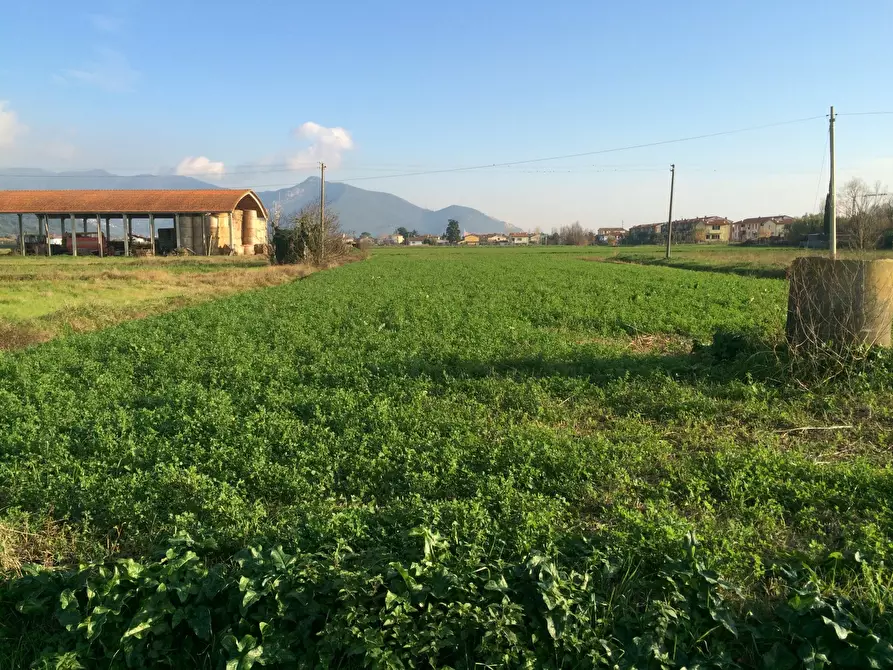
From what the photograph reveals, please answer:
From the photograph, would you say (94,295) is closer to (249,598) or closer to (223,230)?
(249,598)

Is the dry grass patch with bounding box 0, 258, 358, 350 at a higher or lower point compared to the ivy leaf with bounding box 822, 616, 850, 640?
higher

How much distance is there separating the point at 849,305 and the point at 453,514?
21.5 feet

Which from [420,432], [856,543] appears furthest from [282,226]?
[856,543]

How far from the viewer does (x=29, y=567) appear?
13.5ft

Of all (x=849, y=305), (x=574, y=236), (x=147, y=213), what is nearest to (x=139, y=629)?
(x=849, y=305)

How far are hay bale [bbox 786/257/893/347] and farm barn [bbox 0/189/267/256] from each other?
52781 millimetres

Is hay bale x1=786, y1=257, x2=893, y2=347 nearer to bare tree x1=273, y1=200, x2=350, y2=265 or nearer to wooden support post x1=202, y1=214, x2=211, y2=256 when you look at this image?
bare tree x1=273, y1=200, x2=350, y2=265

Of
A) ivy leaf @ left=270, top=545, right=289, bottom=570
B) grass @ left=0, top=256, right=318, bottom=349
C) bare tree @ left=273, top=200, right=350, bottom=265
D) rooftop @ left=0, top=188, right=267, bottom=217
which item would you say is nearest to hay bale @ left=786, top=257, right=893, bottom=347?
ivy leaf @ left=270, top=545, right=289, bottom=570

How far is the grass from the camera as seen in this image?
15427mm

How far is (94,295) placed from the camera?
2266cm

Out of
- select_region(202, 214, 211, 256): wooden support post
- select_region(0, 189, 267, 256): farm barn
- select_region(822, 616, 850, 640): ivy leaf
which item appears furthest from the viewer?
select_region(202, 214, 211, 256): wooden support post

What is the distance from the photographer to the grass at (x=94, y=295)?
50.6ft

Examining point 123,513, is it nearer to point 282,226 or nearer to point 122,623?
point 122,623

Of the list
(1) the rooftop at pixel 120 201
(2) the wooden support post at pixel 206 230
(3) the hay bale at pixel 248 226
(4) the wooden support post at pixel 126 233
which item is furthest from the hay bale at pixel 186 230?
(3) the hay bale at pixel 248 226
